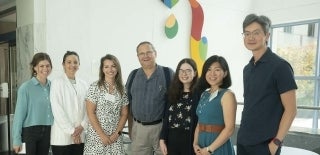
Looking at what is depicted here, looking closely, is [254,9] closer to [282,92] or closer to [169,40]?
[169,40]

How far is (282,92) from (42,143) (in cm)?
206

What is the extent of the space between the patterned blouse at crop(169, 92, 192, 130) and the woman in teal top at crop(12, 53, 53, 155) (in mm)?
1115

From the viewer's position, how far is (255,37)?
1.88 metres

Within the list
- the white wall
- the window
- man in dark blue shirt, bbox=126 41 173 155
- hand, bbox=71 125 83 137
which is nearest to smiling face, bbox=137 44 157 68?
man in dark blue shirt, bbox=126 41 173 155

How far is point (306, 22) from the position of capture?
6383 millimetres

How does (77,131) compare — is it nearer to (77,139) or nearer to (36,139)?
(77,139)

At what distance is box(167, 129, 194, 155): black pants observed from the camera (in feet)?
7.95

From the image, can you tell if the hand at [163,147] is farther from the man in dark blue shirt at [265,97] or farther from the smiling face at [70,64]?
the smiling face at [70,64]

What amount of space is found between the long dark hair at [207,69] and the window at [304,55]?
187 inches

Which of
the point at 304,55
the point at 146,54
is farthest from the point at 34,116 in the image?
the point at 304,55

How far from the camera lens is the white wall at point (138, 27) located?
4.16m

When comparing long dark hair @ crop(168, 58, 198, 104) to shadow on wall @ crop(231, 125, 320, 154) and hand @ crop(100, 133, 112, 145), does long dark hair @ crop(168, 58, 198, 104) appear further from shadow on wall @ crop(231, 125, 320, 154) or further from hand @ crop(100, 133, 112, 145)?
shadow on wall @ crop(231, 125, 320, 154)

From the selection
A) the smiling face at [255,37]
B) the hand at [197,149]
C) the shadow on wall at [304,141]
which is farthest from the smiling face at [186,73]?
the shadow on wall at [304,141]

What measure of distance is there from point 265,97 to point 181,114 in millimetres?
786
